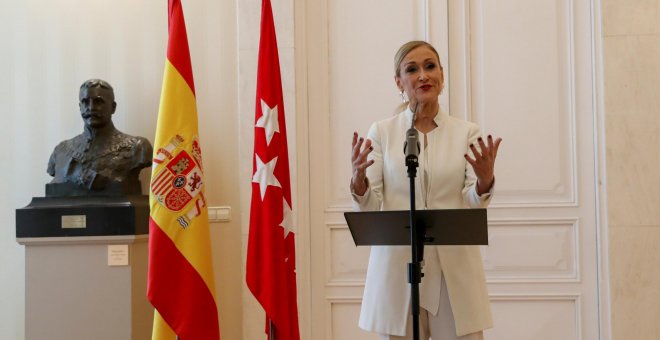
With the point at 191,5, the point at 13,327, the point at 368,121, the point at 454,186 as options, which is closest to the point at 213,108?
the point at 191,5

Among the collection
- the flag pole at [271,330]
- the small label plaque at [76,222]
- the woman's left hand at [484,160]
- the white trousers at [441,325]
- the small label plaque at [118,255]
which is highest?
the woman's left hand at [484,160]

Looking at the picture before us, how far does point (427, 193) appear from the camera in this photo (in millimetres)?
2619

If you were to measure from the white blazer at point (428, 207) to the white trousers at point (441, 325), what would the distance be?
0.07 feet

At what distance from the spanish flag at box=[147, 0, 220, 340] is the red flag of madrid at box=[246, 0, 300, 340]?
24 centimetres

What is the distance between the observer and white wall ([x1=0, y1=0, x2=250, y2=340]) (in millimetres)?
4668

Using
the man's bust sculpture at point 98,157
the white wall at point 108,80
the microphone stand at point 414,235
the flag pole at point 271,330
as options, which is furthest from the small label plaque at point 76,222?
the microphone stand at point 414,235

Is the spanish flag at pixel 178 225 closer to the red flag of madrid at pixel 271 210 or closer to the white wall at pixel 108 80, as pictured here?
the red flag of madrid at pixel 271 210

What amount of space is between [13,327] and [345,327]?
2.09 meters

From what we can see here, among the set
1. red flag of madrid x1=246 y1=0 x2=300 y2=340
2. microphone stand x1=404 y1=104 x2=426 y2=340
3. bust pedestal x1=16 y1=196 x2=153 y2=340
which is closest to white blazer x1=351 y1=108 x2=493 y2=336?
microphone stand x1=404 y1=104 x2=426 y2=340

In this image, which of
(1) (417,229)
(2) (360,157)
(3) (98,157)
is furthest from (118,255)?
(1) (417,229)

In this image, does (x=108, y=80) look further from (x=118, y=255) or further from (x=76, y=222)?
(x=118, y=255)

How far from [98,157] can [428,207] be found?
2378 mm

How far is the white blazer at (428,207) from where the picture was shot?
98.7 inches

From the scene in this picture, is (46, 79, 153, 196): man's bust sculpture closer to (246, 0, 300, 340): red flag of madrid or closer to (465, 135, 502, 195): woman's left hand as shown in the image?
(246, 0, 300, 340): red flag of madrid
